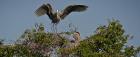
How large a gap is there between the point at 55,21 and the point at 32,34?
271 cm

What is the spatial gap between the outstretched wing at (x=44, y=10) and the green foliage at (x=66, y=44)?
92.4 inches

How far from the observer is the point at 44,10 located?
2044 cm

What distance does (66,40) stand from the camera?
1753 cm

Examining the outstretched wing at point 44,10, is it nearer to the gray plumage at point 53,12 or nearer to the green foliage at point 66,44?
the gray plumage at point 53,12

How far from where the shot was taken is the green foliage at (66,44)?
17.2m

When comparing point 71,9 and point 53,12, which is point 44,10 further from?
point 71,9

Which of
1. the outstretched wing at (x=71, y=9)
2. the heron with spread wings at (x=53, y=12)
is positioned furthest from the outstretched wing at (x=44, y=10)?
the outstretched wing at (x=71, y=9)

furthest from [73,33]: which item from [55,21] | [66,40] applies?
[55,21]

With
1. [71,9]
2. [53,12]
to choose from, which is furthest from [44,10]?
[71,9]

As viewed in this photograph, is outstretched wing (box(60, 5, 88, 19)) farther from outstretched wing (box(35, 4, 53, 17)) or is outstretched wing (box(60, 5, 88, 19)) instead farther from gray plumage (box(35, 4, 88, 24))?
outstretched wing (box(35, 4, 53, 17))

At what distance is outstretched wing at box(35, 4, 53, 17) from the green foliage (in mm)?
2347

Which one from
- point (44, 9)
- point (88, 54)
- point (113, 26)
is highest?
point (44, 9)

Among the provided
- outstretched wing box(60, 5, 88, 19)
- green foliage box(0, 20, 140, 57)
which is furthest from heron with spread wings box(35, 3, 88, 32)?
green foliage box(0, 20, 140, 57)

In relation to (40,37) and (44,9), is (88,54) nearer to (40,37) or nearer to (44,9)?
(40,37)
